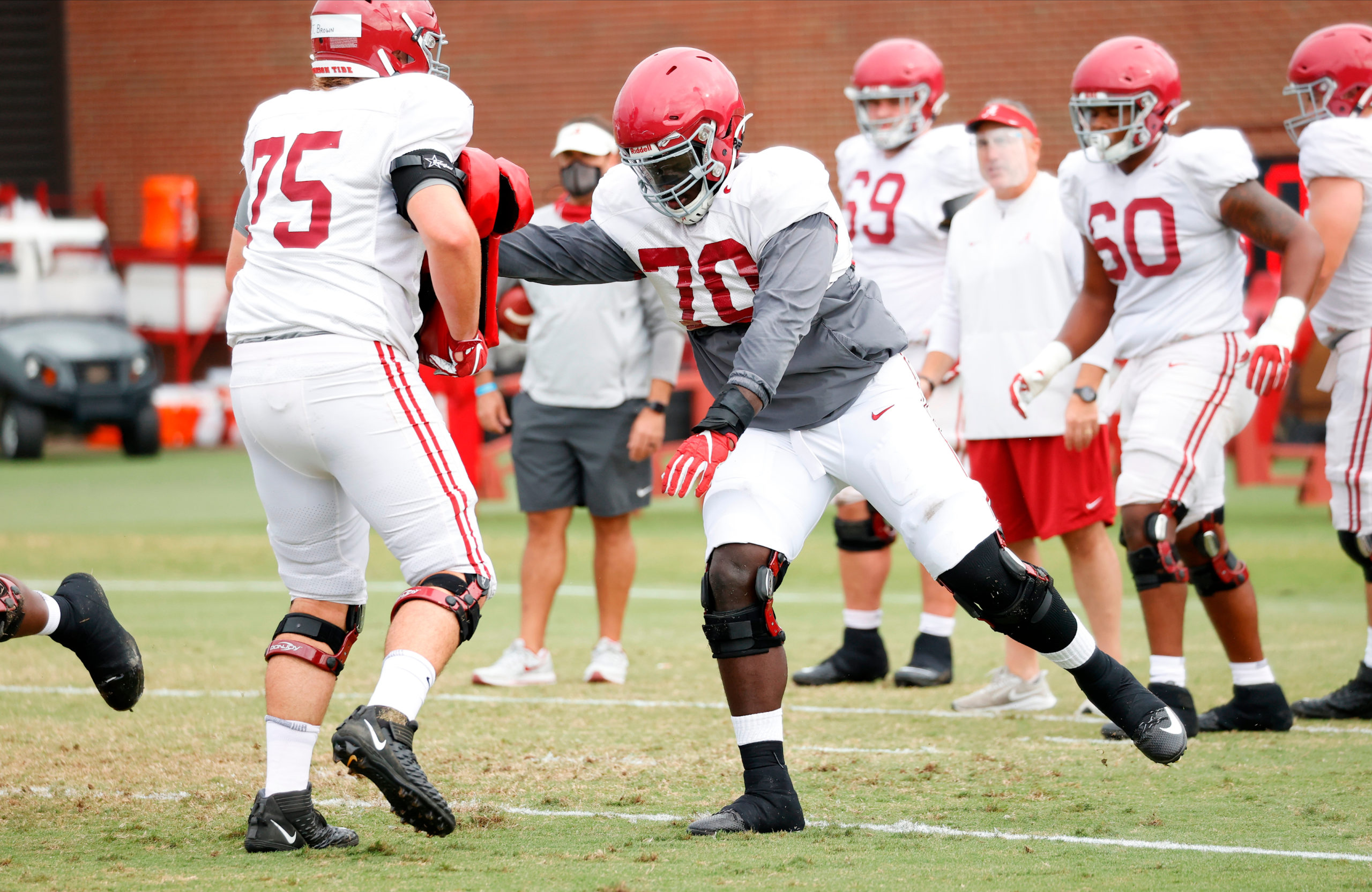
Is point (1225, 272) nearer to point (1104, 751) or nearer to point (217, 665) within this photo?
point (1104, 751)

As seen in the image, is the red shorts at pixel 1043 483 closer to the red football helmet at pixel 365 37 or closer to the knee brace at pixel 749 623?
the knee brace at pixel 749 623

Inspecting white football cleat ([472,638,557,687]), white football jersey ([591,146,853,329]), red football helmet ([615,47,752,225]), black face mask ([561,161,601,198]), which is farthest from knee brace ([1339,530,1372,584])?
black face mask ([561,161,601,198])

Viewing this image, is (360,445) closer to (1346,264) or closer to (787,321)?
(787,321)

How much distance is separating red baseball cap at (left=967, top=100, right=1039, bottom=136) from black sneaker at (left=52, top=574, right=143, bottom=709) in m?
3.57

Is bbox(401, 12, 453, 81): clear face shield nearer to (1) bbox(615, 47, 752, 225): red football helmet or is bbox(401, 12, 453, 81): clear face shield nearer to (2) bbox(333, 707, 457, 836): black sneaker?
(1) bbox(615, 47, 752, 225): red football helmet

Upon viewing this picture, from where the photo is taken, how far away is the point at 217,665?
672cm

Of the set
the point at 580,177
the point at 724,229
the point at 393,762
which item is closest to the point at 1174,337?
the point at 724,229

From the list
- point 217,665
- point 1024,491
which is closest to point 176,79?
point 217,665

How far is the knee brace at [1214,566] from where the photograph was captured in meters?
5.25

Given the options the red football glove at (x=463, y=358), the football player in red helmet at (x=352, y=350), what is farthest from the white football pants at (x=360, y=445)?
the red football glove at (x=463, y=358)

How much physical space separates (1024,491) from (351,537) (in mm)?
2898

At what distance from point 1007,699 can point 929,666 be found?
66 cm

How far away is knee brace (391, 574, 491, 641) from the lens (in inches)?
142

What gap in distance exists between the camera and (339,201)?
366cm
